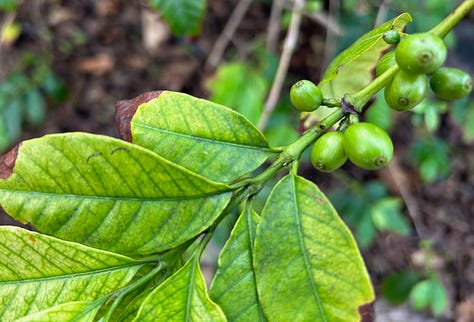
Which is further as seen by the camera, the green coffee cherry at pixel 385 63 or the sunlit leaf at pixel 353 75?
the sunlit leaf at pixel 353 75

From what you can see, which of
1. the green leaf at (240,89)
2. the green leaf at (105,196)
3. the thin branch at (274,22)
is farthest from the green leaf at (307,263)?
the thin branch at (274,22)

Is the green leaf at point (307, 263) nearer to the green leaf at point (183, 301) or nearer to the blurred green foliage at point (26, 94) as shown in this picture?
the green leaf at point (183, 301)

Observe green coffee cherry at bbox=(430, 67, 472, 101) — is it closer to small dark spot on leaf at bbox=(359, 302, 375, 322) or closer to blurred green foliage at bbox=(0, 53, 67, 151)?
small dark spot on leaf at bbox=(359, 302, 375, 322)

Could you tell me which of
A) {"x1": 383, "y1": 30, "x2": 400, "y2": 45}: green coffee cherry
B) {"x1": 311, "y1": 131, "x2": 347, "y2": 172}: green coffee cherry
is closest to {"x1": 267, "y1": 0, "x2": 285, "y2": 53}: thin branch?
{"x1": 383, "y1": 30, "x2": 400, "y2": 45}: green coffee cherry

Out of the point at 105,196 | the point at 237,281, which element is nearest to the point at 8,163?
the point at 105,196

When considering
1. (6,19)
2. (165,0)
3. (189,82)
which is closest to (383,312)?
(189,82)
